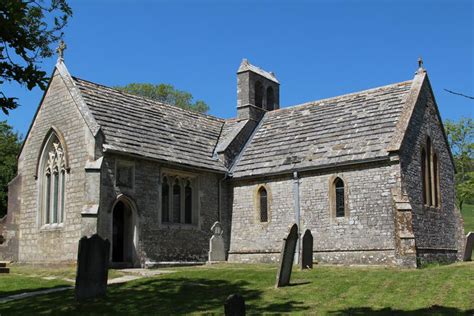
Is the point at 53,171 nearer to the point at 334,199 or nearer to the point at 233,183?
the point at 233,183

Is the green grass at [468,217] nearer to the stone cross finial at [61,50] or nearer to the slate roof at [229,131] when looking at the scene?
the slate roof at [229,131]

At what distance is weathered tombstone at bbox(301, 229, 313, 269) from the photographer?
19.8m

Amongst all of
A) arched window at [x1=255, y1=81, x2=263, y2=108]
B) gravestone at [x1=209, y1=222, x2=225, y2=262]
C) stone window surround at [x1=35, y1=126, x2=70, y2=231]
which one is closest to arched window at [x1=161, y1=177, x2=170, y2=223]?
gravestone at [x1=209, y1=222, x2=225, y2=262]

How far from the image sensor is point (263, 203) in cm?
2669

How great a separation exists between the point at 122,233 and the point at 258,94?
12.6 metres

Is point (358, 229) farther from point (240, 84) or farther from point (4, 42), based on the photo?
point (4, 42)

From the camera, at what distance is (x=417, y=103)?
25.0 m

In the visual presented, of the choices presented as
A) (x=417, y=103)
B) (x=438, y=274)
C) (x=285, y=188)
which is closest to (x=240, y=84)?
(x=285, y=188)

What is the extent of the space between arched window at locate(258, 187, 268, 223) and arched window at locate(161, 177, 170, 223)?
4348 millimetres

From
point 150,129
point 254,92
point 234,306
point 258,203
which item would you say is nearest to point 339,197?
point 258,203

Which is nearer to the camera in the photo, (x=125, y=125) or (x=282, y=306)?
(x=282, y=306)

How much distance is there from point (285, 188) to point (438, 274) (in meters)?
9.60

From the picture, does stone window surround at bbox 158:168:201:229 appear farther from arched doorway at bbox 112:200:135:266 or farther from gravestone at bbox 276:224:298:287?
gravestone at bbox 276:224:298:287

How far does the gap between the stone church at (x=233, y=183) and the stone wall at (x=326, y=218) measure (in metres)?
0.05
